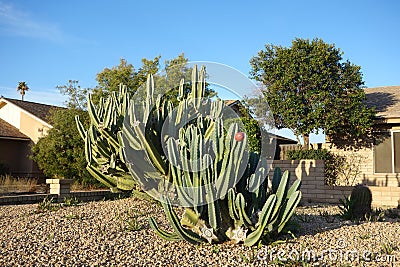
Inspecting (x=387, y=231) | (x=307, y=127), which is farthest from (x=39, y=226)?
(x=307, y=127)

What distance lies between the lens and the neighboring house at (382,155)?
1332 cm

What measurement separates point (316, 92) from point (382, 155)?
315cm

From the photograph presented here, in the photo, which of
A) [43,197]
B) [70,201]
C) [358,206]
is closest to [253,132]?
[358,206]

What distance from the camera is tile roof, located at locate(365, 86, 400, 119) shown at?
1335 centimetres

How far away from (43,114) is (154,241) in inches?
677

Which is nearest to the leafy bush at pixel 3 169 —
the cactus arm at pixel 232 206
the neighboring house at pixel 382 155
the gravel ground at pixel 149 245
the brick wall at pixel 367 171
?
the gravel ground at pixel 149 245

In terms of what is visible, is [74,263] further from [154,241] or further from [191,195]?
[191,195]

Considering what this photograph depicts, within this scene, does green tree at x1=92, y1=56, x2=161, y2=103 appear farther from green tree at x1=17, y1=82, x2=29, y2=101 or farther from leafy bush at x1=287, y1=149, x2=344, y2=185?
green tree at x1=17, y1=82, x2=29, y2=101

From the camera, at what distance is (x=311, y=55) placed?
1331cm

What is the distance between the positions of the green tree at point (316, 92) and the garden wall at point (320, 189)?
119 centimetres

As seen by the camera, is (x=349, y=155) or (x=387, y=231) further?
(x=349, y=155)

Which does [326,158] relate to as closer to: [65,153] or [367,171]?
[367,171]

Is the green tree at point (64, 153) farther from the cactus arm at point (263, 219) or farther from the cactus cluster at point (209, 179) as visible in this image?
the cactus arm at point (263, 219)

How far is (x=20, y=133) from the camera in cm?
2077
